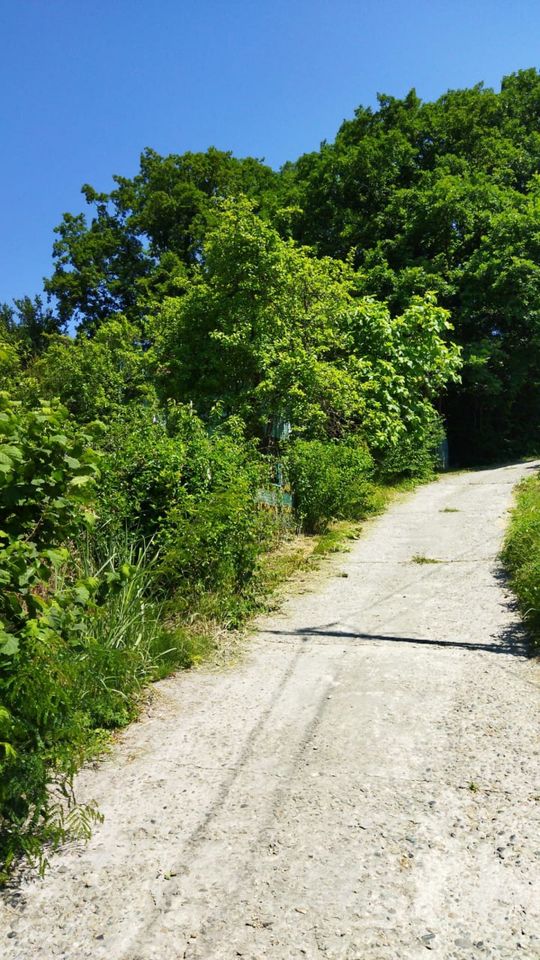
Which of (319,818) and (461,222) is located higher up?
(461,222)

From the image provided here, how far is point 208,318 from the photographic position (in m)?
13.1

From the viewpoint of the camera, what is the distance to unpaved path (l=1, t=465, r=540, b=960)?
246cm

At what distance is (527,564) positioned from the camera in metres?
6.80

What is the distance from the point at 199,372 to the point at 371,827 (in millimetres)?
11033

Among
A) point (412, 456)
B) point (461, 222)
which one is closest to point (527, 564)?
point (412, 456)

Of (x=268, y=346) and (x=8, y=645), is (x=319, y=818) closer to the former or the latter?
(x=8, y=645)

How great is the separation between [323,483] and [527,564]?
3797 mm

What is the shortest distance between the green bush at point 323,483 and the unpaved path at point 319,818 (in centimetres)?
453

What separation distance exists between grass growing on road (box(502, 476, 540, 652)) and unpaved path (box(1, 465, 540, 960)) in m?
0.27

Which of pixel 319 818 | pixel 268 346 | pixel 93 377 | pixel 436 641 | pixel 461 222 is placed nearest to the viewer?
pixel 319 818

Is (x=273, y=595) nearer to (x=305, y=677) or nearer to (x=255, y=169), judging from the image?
(x=305, y=677)

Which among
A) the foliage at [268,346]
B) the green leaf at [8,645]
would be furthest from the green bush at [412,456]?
the green leaf at [8,645]

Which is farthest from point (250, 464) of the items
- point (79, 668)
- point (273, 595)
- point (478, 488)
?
point (478, 488)

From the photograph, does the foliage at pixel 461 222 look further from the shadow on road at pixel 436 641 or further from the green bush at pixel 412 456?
the shadow on road at pixel 436 641
